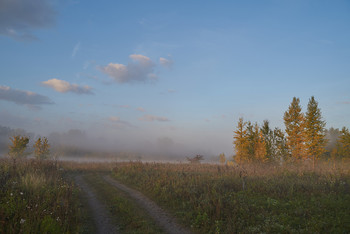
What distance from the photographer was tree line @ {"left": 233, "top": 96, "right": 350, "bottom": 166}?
33.8 metres

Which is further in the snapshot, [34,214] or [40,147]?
[40,147]

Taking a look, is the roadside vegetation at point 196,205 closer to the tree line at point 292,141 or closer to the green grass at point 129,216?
the green grass at point 129,216

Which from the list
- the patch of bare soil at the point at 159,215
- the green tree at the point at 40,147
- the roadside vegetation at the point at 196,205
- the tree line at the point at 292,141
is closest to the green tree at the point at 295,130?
the tree line at the point at 292,141

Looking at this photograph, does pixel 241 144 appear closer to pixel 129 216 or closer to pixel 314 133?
pixel 314 133

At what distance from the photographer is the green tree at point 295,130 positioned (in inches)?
1395

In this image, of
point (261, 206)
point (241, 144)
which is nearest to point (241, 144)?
point (241, 144)

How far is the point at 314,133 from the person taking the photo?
34031mm

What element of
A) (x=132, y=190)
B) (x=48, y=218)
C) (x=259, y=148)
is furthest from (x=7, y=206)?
(x=259, y=148)

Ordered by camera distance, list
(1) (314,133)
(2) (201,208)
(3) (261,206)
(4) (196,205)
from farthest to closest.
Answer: (1) (314,133)
(4) (196,205)
(2) (201,208)
(3) (261,206)

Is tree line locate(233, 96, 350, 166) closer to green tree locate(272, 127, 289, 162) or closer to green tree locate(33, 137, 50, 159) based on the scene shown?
green tree locate(272, 127, 289, 162)

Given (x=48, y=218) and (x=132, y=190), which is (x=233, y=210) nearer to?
(x=48, y=218)

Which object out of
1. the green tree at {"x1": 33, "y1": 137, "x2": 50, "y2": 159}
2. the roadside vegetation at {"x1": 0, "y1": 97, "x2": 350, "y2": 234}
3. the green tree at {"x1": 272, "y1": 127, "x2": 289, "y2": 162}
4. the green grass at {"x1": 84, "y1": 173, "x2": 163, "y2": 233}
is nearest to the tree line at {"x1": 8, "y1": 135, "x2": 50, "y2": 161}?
the green tree at {"x1": 33, "y1": 137, "x2": 50, "y2": 159}

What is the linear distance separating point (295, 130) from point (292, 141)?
2221 mm

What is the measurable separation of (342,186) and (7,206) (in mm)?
17681
